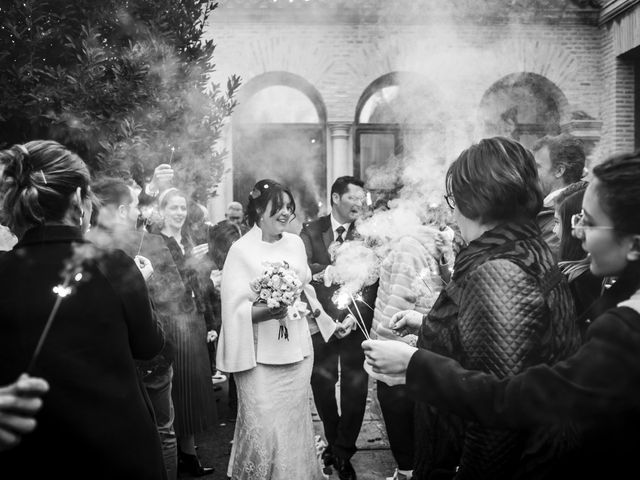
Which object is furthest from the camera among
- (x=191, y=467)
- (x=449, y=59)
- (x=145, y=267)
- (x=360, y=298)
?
(x=449, y=59)

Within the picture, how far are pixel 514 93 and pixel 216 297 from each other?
33.1ft

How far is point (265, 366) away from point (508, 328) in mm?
2848

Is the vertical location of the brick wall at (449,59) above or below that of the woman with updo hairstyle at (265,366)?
above

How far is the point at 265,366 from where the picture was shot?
4.64 m

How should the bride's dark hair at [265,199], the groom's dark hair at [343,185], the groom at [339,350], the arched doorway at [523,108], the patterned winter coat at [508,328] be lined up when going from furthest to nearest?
the arched doorway at [523,108] → the groom's dark hair at [343,185] → the groom at [339,350] → the bride's dark hair at [265,199] → the patterned winter coat at [508,328]

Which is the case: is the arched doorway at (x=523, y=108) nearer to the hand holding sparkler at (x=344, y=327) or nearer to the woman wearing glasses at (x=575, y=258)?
the hand holding sparkler at (x=344, y=327)

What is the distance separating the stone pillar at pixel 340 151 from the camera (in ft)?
45.5

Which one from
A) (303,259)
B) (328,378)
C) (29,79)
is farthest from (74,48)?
(328,378)

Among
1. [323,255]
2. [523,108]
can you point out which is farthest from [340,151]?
[323,255]

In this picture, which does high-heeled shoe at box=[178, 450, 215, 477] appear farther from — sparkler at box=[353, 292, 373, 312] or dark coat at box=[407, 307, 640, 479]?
dark coat at box=[407, 307, 640, 479]

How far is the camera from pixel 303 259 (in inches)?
201

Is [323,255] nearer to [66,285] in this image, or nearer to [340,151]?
[66,285]

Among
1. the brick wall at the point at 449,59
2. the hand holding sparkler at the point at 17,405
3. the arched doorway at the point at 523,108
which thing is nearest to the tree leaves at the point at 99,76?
the hand holding sparkler at the point at 17,405

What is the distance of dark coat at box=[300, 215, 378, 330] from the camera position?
574 centimetres
